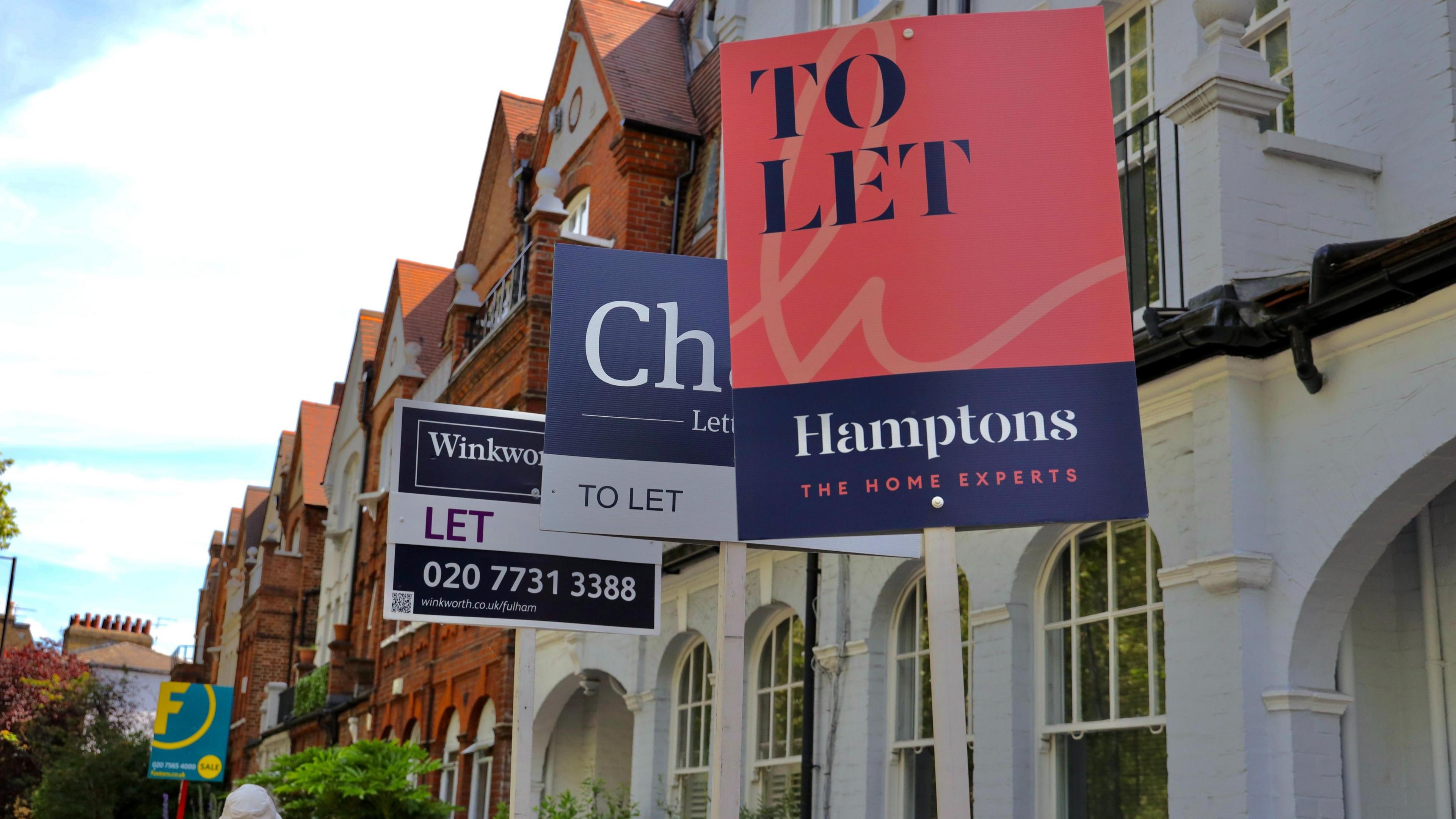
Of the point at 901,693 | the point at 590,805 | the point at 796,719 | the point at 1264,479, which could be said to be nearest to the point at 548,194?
the point at 590,805

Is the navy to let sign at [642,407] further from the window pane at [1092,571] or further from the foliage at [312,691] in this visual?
the foliage at [312,691]

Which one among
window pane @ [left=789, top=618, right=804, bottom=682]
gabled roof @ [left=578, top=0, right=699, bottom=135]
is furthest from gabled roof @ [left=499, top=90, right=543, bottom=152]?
window pane @ [left=789, top=618, right=804, bottom=682]

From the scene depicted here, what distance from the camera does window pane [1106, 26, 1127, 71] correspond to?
988 centimetres

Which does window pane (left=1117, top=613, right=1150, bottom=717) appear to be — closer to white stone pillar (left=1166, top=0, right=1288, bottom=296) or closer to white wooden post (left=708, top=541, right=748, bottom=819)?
white stone pillar (left=1166, top=0, right=1288, bottom=296)

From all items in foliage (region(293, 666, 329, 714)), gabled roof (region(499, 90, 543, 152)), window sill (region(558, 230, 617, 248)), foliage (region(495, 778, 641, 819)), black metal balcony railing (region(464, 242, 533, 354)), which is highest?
gabled roof (region(499, 90, 543, 152))

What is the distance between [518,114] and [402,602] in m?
17.3

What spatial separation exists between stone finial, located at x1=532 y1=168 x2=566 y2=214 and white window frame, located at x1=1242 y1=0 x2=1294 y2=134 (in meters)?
10.3

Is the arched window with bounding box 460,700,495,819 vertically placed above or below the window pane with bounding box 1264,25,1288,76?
below

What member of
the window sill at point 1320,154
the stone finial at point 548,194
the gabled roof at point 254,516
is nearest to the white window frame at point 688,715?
the stone finial at point 548,194

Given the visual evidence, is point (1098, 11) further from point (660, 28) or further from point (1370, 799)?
point (660, 28)

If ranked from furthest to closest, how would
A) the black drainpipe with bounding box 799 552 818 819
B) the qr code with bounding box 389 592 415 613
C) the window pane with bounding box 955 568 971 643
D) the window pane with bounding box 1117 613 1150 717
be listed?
the black drainpipe with bounding box 799 552 818 819
the window pane with bounding box 955 568 971 643
the qr code with bounding box 389 592 415 613
the window pane with bounding box 1117 613 1150 717

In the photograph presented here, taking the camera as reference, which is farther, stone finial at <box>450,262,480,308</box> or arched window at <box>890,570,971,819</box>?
stone finial at <box>450,262,480,308</box>

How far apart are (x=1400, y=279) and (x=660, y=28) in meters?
14.6

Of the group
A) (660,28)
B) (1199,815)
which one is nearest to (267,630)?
(660,28)
